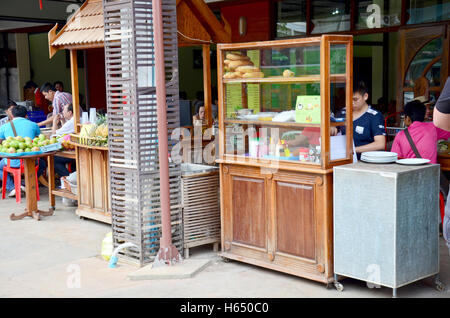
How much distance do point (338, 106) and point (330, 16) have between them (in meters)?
4.95

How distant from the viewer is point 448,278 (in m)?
4.46

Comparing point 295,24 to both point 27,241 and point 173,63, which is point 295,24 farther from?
point 27,241

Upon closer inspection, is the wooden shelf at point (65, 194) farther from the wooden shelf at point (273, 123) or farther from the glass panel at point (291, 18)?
the glass panel at point (291, 18)

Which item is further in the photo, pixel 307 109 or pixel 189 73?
pixel 189 73

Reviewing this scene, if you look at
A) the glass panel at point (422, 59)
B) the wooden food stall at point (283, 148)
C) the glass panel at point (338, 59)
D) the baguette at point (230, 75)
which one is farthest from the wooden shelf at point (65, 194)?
the glass panel at point (422, 59)

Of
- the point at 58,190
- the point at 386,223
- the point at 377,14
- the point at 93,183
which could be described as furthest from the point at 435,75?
the point at 58,190

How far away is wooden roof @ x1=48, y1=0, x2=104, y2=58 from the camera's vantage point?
609 cm

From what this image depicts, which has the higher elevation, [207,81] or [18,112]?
[207,81]

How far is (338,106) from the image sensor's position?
4355mm

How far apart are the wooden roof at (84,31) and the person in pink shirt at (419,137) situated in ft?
10.3

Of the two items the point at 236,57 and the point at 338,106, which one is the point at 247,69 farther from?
the point at 338,106
